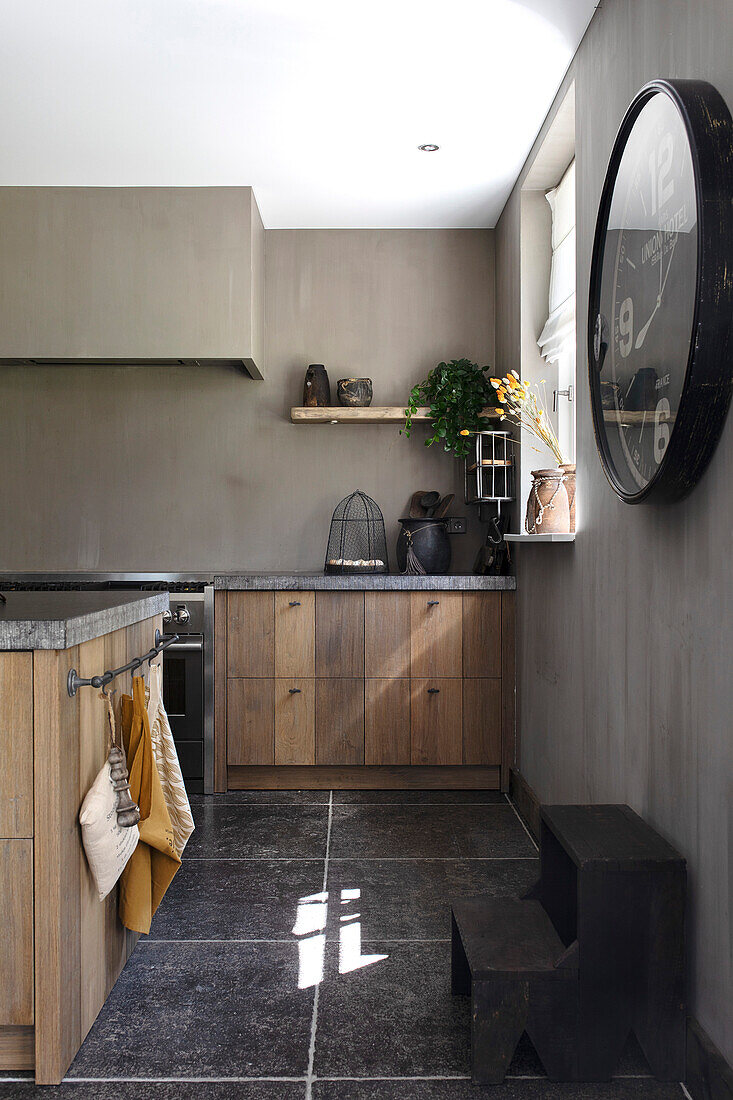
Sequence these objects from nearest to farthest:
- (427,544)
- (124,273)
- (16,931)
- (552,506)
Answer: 1. (16,931)
2. (552,506)
3. (124,273)
4. (427,544)

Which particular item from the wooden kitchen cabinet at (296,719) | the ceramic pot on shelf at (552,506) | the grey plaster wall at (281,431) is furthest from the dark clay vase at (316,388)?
the ceramic pot on shelf at (552,506)

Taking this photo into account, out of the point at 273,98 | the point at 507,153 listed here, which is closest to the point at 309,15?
the point at 273,98

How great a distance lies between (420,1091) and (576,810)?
670 mm

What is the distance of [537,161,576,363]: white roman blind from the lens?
3.15 meters

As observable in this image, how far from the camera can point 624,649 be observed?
2.14 metres

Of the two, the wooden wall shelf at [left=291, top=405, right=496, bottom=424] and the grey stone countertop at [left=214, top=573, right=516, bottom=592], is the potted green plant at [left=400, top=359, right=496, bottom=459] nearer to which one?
the wooden wall shelf at [left=291, top=405, right=496, bottom=424]

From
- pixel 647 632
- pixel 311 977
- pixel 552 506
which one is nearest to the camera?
pixel 647 632

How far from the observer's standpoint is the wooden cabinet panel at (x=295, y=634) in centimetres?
363

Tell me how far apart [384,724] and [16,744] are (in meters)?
2.19

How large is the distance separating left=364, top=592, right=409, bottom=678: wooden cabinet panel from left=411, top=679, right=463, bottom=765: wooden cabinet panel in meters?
0.12

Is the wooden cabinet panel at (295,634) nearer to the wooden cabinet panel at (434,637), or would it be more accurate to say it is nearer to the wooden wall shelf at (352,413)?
the wooden cabinet panel at (434,637)

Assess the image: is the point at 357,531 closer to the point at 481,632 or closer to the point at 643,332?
the point at 481,632

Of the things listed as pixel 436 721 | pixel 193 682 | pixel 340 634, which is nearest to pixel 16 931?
pixel 193 682

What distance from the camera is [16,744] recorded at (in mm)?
1604
